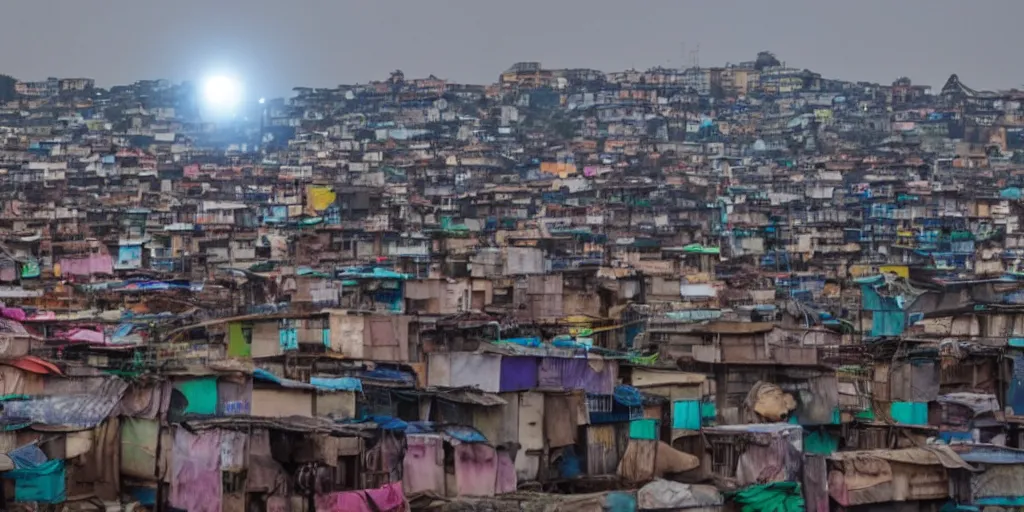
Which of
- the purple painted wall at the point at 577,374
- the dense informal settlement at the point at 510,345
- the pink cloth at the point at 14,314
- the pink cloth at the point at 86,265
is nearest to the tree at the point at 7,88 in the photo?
the dense informal settlement at the point at 510,345

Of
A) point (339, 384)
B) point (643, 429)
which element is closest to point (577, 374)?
point (643, 429)

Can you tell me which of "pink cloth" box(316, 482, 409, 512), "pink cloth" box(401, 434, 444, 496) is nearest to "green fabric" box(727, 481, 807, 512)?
"pink cloth" box(401, 434, 444, 496)

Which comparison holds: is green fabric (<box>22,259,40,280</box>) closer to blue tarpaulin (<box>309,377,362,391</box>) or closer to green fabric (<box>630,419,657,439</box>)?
blue tarpaulin (<box>309,377,362,391</box>)

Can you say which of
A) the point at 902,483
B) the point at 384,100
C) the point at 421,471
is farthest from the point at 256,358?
the point at 384,100

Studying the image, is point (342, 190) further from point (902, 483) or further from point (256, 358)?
point (902, 483)

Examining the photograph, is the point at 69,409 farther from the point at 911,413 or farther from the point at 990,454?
the point at 911,413
